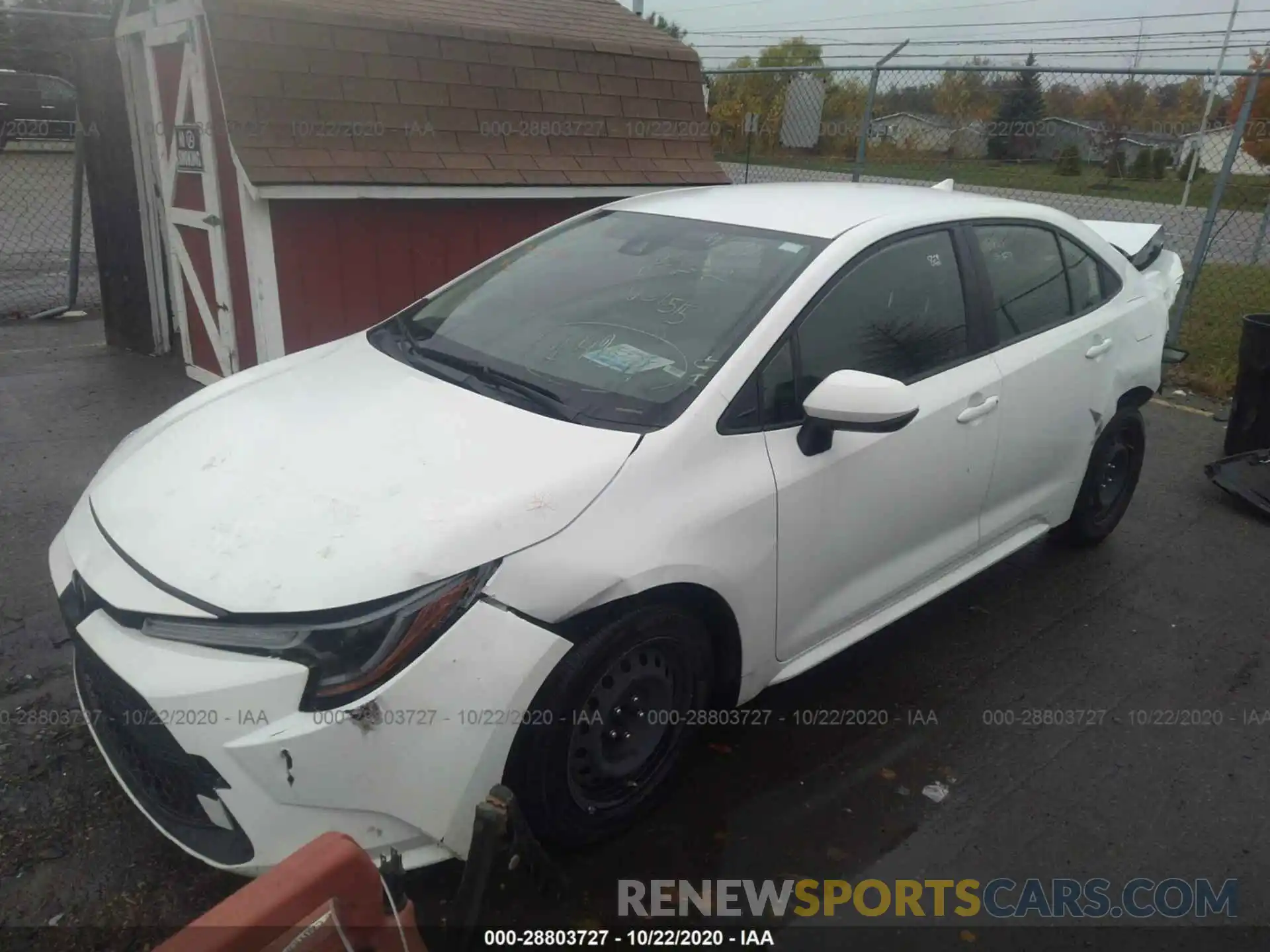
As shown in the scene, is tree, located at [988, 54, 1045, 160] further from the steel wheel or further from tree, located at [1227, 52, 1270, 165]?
the steel wheel

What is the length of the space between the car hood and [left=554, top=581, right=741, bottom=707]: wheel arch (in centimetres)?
24

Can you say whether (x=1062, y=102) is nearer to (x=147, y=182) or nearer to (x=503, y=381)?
(x=147, y=182)

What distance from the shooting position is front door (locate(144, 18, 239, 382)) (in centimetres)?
575

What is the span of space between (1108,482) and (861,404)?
246 centimetres

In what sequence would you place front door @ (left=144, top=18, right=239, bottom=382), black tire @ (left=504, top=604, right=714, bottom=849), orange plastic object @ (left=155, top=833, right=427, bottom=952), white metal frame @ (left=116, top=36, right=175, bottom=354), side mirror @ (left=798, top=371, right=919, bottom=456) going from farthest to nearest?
1. white metal frame @ (left=116, top=36, right=175, bottom=354)
2. front door @ (left=144, top=18, right=239, bottom=382)
3. side mirror @ (left=798, top=371, right=919, bottom=456)
4. black tire @ (left=504, top=604, right=714, bottom=849)
5. orange plastic object @ (left=155, top=833, right=427, bottom=952)

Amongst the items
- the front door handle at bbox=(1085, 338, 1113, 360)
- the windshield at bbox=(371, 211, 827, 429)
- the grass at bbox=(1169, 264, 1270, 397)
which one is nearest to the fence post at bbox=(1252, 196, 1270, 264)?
the grass at bbox=(1169, 264, 1270, 397)

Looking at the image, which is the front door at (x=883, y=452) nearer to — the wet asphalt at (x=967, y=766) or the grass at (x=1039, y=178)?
the wet asphalt at (x=967, y=766)

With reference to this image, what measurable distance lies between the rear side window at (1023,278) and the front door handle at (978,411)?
281 mm

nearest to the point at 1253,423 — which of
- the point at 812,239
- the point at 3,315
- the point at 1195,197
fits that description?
the point at 812,239

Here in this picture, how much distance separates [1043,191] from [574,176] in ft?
24.2

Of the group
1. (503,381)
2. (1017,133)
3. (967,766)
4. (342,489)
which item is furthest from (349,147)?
(1017,133)

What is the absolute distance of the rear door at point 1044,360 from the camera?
344cm

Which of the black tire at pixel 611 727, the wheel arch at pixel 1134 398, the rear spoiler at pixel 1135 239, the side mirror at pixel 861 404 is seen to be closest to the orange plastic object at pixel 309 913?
the black tire at pixel 611 727

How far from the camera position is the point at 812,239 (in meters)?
2.96
